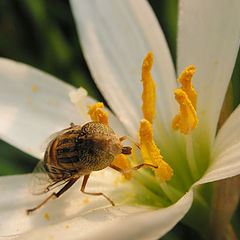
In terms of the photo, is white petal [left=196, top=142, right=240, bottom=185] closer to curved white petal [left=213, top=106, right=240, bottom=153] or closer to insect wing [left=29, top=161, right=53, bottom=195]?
curved white petal [left=213, top=106, right=240, bottom=153]

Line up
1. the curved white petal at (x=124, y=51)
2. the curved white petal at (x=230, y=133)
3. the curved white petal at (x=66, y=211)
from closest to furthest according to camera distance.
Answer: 1. the curved white petal at (x=66, y=211)
2. the curved white petal at (x=230, y=133)
3. the curved white petal at (x=124, y=51)

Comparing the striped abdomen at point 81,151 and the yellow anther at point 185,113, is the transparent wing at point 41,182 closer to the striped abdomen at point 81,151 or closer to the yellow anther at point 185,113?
the striped abdomen at point 81,151

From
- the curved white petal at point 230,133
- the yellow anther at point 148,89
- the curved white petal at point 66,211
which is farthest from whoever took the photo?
the yellow anther at point 148,89

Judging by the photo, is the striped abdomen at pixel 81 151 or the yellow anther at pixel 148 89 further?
the yellow anther at pixel 148 89

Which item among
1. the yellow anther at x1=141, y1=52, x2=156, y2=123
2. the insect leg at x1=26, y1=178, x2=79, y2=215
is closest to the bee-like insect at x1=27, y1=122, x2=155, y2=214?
the insect leg at x1=26, y1=178, x2=79, y2=215

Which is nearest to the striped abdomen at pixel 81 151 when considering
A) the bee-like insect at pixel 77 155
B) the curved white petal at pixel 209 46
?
the bee-like insect at pixel 77 155

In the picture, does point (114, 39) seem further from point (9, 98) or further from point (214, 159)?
point (214, 159)

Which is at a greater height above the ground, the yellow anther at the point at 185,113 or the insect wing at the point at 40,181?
the yellow anther at the point at 185,113

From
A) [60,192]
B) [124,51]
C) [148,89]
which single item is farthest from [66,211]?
[124,51]
